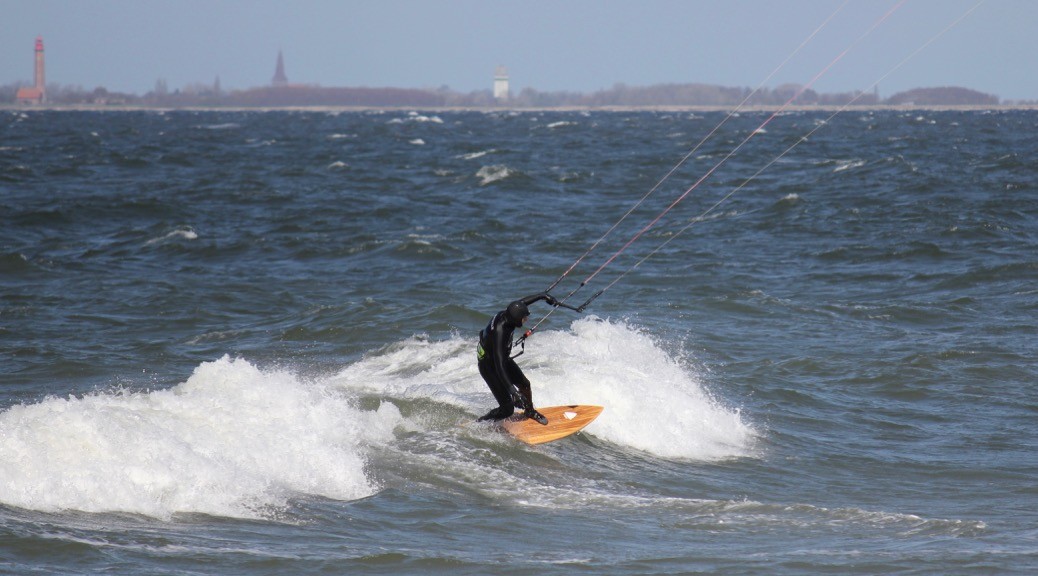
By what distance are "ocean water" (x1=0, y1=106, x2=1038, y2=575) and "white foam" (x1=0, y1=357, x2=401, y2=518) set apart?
28 mm

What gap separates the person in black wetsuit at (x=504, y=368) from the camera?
10.2 m

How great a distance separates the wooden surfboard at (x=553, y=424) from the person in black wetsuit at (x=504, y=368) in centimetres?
7

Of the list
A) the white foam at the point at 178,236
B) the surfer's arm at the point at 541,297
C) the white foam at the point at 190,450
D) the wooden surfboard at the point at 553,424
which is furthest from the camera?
the white foam at the point at 178,236

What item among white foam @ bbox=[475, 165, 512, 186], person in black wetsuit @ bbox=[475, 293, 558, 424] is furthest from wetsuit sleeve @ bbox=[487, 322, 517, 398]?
white foam @ bbox=[475, 165, 512, 186]

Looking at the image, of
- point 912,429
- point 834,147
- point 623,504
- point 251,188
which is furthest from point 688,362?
point 834,147

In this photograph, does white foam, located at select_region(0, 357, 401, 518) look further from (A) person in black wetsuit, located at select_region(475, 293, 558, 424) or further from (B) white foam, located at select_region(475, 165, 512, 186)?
(B) white foam, located at select_region(475, 165, 512, 186)

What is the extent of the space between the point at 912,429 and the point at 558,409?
3.46 m

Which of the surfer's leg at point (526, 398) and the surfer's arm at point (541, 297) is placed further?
the surfer's leg at point (526, 398)

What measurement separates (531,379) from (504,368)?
2.34 metres

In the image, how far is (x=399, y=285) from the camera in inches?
765

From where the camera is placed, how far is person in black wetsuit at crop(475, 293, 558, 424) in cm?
1016

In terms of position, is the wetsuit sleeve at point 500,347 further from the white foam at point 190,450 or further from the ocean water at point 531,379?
the white foam at point 190,450

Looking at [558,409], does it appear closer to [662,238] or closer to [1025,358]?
[1025,358]

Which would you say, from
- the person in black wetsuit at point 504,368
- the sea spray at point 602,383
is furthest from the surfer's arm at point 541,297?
the sea spray at point 602,383
